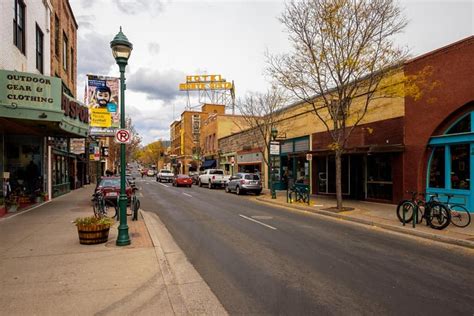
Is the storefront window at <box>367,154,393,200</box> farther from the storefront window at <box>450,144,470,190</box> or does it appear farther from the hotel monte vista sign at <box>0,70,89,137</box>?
the hotel monte vista sign at <box>0,70,89,137</box>

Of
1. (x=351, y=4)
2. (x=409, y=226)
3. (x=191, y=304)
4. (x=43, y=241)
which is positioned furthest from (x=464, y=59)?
(x=43, y=241)

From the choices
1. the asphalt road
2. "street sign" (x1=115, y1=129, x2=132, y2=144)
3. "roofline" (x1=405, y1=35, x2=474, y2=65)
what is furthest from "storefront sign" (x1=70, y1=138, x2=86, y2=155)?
"roofline" (x1=405, y1=35, x2=474, y2=65)

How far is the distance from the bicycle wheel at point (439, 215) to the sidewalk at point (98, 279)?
7.85 m

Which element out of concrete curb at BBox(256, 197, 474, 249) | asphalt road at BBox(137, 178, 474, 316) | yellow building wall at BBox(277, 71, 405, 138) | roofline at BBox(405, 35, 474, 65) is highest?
roofline at BBox(405, 35, 474, 65)

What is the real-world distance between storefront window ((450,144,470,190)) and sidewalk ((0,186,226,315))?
37.6ft

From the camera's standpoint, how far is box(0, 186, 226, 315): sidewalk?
Answer: 4605 millimetres

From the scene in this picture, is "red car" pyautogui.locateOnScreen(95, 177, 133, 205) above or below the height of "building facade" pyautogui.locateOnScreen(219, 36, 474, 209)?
below

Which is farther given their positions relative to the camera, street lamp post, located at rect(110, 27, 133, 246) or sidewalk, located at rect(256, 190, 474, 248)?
sidewalk, located at rect(256, 190, 474, 248)

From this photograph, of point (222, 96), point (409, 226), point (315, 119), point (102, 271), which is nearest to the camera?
point (102, 271)

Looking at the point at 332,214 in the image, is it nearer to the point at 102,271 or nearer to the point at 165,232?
the point at 165,232

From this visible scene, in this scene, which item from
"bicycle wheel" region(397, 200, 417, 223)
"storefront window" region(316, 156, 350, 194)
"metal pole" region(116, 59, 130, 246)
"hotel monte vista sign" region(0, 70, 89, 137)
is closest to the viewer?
"metal pole" region(116, 59, 130, 246)

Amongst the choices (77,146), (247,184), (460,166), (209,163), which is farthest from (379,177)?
(209,163)

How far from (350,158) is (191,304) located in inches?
675

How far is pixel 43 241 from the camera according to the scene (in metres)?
8.53
